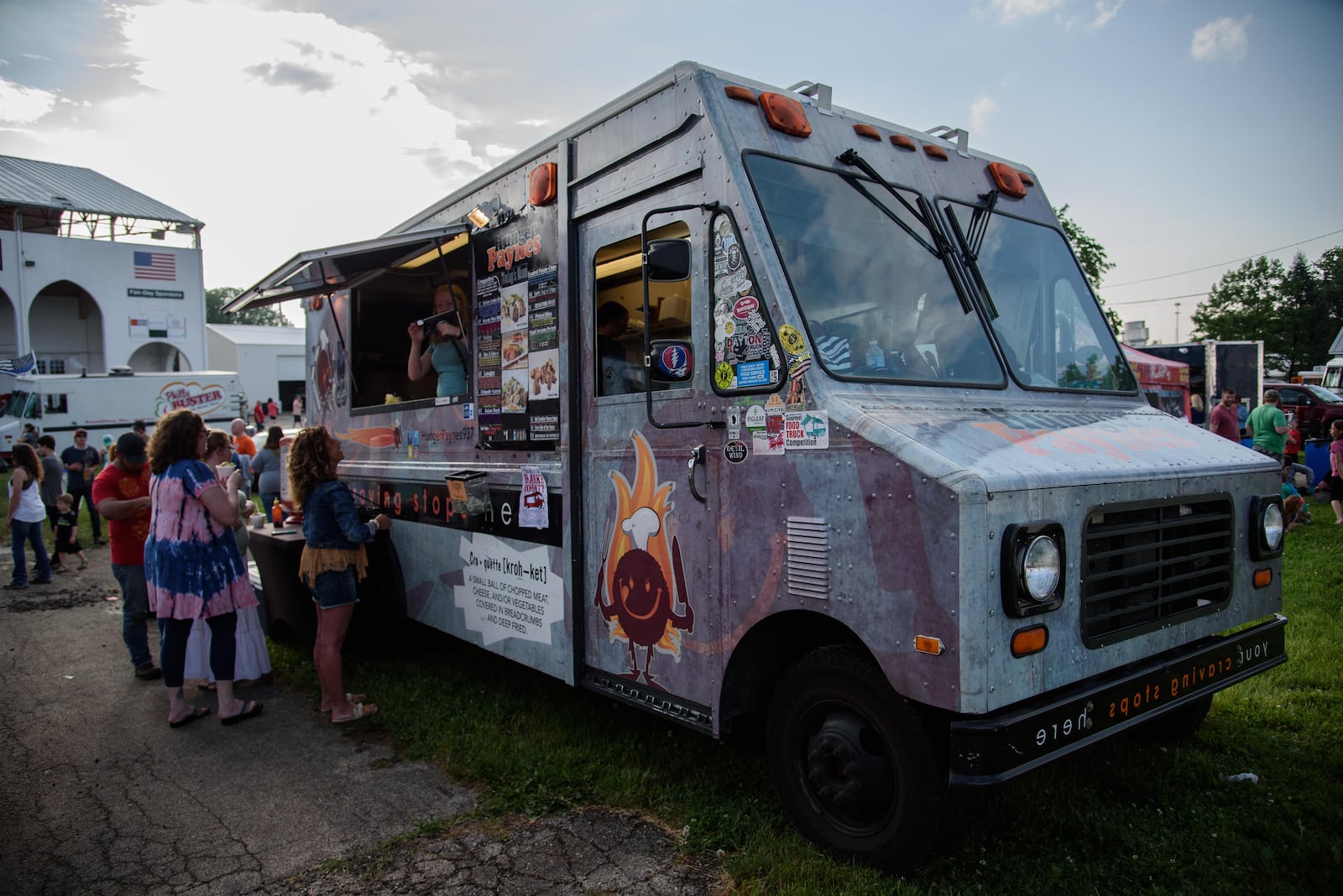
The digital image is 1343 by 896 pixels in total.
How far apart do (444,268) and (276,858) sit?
10.9ft

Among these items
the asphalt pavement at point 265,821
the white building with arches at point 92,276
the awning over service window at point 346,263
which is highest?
the white building with arches at point 92,276

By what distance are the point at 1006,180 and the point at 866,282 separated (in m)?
1.47

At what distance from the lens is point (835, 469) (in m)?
3.16

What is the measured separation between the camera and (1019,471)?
9.46 feet

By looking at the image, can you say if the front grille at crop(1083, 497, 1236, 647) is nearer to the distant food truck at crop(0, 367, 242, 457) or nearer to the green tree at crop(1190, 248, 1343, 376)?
the distant food truck at crop(0, 367, 242, 457)

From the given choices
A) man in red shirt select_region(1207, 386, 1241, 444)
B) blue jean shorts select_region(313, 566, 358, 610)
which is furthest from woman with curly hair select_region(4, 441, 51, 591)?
man in red shirt select_region(1207, 386, 1241, 444)

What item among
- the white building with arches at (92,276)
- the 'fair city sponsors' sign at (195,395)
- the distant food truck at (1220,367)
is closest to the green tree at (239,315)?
the white building with arches at (92,276)

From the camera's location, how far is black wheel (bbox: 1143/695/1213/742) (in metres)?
4.51

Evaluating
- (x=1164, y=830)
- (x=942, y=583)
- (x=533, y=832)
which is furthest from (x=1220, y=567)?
(x=533, y=832)

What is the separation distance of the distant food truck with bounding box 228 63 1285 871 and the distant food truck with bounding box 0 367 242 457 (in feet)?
79.9

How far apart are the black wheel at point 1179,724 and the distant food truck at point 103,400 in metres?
26.2

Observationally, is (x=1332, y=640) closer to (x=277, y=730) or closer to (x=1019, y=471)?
(x=1019, y=471)

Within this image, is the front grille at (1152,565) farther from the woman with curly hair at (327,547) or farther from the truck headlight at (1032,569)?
the woman with curly hair at (327,547)

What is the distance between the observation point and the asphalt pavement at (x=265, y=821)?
11.7 ft
